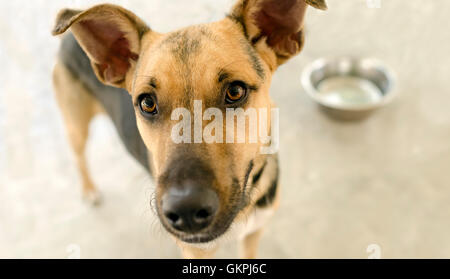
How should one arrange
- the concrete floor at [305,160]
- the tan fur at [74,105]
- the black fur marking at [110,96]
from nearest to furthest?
the black fur marking at [110,96]
the tan fur at [74,105]
the concrete floor at [305,160]

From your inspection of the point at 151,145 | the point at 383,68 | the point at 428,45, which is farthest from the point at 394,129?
the point at 151,145

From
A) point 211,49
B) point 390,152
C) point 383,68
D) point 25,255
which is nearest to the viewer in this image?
point 211,49

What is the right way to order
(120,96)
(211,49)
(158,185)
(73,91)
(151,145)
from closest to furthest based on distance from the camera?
(158,185)
(211,49)
(151,145)
(120,96)
(73,91)

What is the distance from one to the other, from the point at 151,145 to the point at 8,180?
8.44 ft

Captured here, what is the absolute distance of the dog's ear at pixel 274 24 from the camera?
200 cm

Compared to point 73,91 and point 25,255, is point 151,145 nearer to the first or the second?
point 73,91

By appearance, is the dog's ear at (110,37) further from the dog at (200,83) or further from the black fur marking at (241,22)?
the black fur marking at (241,22)

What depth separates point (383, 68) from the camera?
415 centimetres

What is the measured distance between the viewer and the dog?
5.54 feet

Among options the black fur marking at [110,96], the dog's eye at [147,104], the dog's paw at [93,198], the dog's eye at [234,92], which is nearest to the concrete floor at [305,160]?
the dog's paw at [93,198]

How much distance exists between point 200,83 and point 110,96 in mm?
1232

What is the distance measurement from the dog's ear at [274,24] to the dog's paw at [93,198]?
7.59 feet

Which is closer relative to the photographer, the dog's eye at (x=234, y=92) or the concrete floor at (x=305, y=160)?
the dog's eye at (x=234, y=92)
